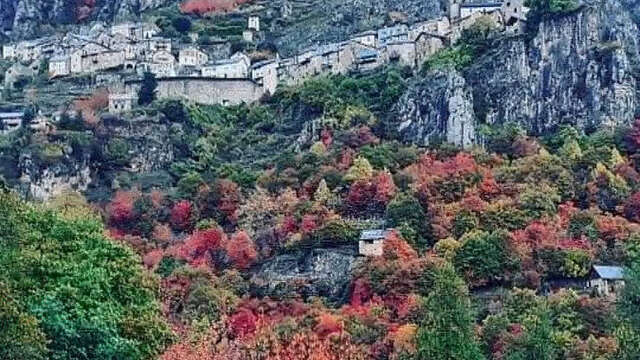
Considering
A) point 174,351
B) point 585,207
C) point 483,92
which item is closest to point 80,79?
point 483,92

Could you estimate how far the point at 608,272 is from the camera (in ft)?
215

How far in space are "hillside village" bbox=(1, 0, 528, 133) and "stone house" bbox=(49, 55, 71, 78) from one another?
6 centimetres

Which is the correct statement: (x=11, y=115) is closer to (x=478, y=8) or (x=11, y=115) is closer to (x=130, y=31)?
(x=130, y=31)

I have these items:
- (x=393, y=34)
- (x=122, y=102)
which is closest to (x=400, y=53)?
(x=393, y=34)

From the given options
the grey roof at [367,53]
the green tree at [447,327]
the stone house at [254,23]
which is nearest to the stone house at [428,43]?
the grey roof at [367,53]

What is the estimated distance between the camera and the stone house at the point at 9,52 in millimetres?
111750

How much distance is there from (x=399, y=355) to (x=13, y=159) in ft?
130

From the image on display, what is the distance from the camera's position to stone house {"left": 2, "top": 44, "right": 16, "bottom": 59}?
11175cm

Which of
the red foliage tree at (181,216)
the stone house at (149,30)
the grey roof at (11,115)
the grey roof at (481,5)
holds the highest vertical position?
the grey roof at (481,5)

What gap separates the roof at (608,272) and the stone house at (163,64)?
39.0 meters

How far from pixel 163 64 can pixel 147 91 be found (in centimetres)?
598

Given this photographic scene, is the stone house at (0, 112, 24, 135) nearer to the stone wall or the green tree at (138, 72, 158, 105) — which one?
the stone wall

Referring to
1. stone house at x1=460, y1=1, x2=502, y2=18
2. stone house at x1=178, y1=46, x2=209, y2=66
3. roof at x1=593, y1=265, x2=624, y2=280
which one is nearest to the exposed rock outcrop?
roof at x1=593, y1=265, x2=624, y2=280

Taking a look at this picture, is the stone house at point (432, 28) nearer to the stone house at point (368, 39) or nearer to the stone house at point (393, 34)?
the stone house at point (393, 34)
